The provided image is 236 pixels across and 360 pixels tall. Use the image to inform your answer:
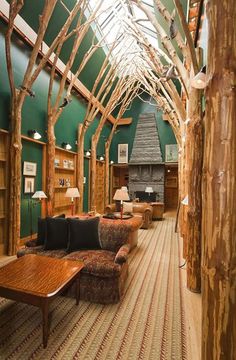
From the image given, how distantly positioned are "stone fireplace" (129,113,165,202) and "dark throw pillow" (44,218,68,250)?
814 centimetres

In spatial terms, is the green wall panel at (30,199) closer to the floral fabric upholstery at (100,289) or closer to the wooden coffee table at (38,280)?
the wooden coffee table at (38,280)

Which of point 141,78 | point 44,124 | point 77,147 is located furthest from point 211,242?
point 141,78

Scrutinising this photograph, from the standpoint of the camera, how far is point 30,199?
5.60m

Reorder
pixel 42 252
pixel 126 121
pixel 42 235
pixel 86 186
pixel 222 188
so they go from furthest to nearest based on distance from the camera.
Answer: pixel 126 121
pixel 86 186
pixel 42 235
pixel 42 252
pixel 222 188

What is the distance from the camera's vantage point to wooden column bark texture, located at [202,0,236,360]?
4.72ft

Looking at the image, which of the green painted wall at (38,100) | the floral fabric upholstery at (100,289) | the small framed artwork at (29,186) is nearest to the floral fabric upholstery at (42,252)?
the floral fabric upholstery at (100,289)

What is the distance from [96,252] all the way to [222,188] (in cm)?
235

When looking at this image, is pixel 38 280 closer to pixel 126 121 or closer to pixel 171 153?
pixel 171 153

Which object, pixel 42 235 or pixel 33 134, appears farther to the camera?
pixel 33 134

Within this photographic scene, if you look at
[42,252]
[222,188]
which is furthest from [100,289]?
[222,188]

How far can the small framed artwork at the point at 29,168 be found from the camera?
5.32m

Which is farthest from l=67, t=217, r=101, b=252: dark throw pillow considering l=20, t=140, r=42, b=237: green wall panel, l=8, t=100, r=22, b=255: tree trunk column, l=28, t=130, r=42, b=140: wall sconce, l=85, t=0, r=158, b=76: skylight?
l=85, t=0, r=158, b=76: skylight

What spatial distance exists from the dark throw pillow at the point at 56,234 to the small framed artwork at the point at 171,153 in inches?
358

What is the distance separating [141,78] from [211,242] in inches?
354
